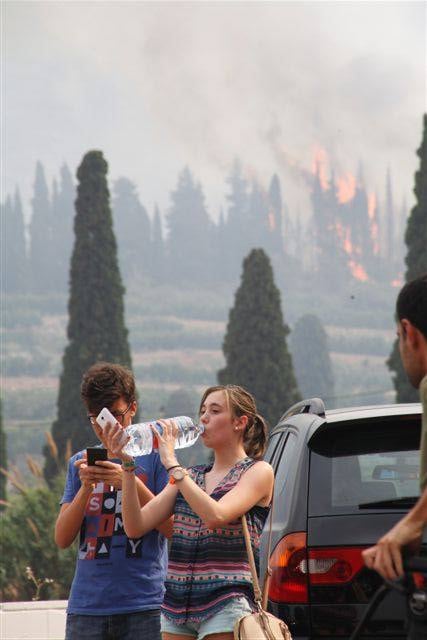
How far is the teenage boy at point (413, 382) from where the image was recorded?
301cm

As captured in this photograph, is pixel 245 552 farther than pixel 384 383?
No

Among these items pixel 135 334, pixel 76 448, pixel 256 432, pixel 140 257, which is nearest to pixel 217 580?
pixel 256 432

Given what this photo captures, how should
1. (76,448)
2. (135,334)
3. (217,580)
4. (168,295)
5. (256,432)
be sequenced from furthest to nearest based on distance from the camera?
(168,295) < (135,334) < (76,448) < (256,432) < (217,580)

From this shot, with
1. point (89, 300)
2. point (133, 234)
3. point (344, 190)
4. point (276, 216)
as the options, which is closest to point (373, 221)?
point (344, 190)

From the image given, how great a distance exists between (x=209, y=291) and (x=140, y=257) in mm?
8605

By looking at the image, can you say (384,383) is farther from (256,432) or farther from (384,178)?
(256,432)

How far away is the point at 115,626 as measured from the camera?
4.55m

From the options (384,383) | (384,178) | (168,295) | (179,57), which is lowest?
(384,383)

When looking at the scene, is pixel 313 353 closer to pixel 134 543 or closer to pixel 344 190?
pixel 344 190

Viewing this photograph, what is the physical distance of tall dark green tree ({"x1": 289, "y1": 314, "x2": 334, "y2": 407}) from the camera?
9525cm

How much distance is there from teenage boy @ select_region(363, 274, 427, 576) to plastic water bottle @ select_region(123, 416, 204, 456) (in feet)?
3.82

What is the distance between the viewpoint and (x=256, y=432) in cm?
448

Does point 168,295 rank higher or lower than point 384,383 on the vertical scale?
higher

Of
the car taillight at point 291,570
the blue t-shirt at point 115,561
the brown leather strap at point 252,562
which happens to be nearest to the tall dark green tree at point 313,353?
the car taillight at point 291,570
